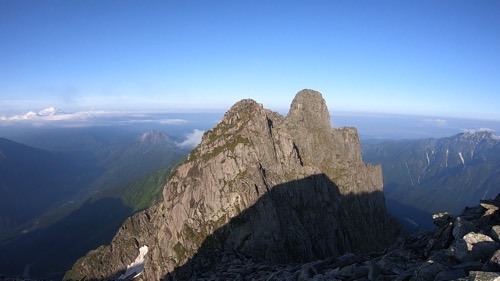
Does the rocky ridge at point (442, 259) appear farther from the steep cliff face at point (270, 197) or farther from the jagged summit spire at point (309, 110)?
the jagged summit spire at point (309, 110)

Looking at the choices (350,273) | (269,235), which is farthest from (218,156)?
(350,273)

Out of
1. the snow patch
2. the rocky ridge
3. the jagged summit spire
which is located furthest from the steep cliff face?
the rocky ridge

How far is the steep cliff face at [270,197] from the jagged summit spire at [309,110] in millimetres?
474

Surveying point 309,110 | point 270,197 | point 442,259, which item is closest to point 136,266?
point 270,197

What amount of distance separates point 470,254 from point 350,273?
35.3ft

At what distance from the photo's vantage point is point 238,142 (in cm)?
13388

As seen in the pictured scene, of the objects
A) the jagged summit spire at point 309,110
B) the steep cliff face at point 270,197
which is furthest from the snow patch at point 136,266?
the jagged summit spire at point 309,110

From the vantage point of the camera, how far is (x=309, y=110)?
165 meters

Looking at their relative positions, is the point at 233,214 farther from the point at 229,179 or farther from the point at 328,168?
the point at 328,168

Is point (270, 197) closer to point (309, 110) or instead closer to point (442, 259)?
point (309, 110)

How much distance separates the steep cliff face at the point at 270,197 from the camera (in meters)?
111

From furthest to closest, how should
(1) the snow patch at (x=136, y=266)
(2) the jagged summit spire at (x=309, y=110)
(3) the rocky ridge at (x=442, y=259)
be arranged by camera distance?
(1) the snow patch at (x=136, y=266)
(2) the jagged summit spire at (x=309, y=110)
(3) the rocky ridge at (x=442, y=259)

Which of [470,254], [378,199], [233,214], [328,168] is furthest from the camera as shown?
[378,199]

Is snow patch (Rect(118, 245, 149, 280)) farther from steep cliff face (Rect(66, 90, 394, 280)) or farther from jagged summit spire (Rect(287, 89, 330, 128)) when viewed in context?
jagged summit spire (Rect(287, 89, 330, 128))
